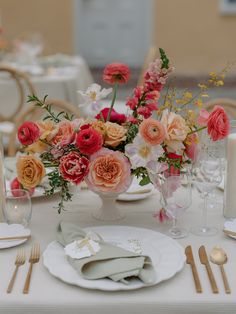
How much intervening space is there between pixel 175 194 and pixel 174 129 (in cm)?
17

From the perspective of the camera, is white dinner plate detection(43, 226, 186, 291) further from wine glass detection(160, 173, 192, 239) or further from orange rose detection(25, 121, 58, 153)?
orange rose detection(25, 121, 58, 153)

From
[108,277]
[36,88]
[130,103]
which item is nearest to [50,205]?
[130,103]

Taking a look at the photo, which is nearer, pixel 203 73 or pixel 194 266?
pixel 194 266

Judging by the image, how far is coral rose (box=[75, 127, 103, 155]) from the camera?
1.53 metres

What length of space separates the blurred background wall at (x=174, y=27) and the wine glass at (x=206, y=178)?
675cm

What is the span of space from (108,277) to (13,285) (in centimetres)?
21

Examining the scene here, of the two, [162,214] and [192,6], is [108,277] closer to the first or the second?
[162,214]

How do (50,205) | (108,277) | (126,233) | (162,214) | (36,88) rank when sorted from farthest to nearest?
(36,88), (50,205), (162,214), (126,233), (108,277)

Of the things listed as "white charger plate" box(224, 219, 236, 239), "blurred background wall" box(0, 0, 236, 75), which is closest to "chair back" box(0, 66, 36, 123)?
"white charger plate" box(224, 219, 236, 239)

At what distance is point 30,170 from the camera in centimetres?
160

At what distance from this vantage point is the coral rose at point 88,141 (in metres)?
1.53

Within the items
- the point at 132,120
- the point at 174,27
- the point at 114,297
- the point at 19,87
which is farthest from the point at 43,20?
the point at 114,297

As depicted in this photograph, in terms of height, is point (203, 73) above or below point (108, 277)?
above

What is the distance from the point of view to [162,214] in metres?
1.69
